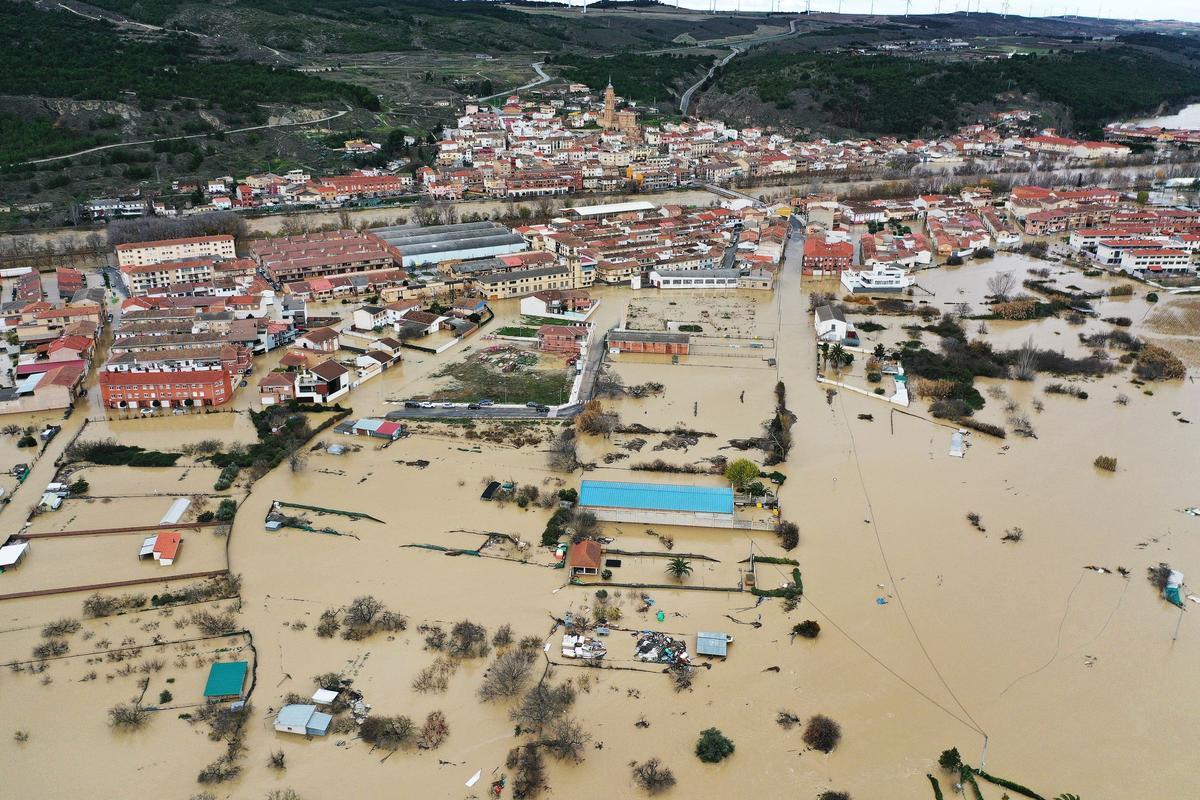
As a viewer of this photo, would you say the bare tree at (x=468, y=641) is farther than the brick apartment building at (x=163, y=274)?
No

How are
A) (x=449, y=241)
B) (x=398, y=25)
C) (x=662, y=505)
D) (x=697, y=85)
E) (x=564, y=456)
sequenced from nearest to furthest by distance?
(x=662, y=505) → (x=564, y=456) → (x=449, y=241) → (x=697, y=85) → (x=398, y=25)

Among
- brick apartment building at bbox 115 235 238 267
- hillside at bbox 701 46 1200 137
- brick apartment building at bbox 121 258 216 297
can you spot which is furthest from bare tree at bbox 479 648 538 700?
hillside at bbox 701 46 1200 137

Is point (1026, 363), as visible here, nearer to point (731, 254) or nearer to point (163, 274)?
point (731, 254)

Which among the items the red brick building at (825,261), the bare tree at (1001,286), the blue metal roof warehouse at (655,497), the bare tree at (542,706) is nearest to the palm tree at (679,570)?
the blue metal roof warehouse at (655,497)

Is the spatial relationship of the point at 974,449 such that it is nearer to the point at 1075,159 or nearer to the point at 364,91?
the point at 1075,159

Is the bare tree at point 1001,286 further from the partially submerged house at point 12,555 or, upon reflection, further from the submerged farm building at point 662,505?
the partially submerged house at point 12,555

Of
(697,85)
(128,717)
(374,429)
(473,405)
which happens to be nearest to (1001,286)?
(473,405)
